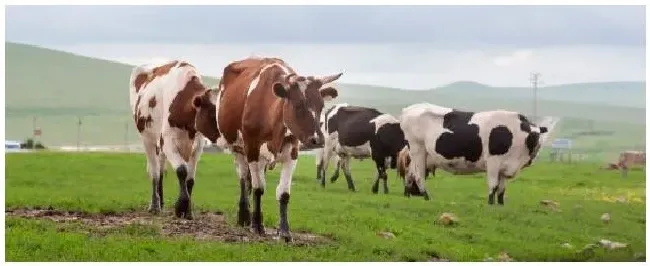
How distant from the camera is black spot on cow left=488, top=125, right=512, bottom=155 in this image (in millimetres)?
11156

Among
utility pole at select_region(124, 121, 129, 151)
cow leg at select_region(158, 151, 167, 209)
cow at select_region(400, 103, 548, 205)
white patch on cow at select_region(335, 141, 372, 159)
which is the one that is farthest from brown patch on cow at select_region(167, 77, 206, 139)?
white patch on cow at select_region(335, 141, 372, 159)

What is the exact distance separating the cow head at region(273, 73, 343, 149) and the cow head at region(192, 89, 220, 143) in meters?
1.04

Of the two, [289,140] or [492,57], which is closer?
[289,140]

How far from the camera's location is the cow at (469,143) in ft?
35.6

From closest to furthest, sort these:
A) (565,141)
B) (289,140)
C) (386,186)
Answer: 1. (289,140)
2. (565,141)
3. (386,186)

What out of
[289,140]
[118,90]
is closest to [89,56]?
[118,90]

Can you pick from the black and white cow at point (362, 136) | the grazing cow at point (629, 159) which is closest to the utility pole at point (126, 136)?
the black and white cow at point (362, 136)

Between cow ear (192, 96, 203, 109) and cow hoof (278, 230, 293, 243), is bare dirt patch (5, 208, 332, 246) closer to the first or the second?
cow hoof (278, 230, 293, 243)

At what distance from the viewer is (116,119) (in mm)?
9727

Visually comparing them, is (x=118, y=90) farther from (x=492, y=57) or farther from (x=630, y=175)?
(x=630, y=175)

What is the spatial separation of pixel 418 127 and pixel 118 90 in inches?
130

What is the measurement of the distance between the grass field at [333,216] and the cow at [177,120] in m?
0.21

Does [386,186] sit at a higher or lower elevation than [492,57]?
lower

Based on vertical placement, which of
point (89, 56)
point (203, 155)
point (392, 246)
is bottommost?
point (392, 246)
